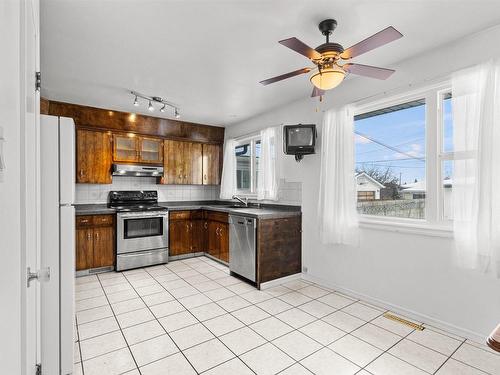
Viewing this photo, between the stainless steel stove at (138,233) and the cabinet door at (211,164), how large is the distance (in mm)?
1255

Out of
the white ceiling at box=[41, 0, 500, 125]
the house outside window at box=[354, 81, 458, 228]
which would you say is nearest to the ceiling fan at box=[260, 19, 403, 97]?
the white ceiling at box=[41, 0, 500, 125]

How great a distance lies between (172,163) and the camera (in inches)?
202

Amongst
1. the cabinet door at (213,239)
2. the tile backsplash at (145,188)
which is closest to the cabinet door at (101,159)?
the tile backsplash at (145,188)

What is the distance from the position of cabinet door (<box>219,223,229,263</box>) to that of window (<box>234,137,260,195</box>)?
922mm

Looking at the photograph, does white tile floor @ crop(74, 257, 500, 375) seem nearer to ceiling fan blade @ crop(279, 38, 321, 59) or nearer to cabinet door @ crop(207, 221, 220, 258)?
cabinet door @ crop(207, 221, 220, 258)

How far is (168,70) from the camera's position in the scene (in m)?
2.99

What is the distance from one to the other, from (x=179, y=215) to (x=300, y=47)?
381cm

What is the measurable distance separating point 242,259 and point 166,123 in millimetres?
2961

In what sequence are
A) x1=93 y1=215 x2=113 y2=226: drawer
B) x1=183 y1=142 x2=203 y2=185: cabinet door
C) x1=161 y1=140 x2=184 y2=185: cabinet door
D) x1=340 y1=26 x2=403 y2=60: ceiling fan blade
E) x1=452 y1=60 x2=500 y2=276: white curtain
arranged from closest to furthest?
x1=340 y1=26 x2=403 y2=60: ceiling fan blade
x1=452 y1=60 x2=500 y2=276: white curtain
x1=93 y1=215 x2=113 y2=226: drawer
x1=161 y1=140 x2=184 y2=185: cabinet door
x1=183 y1=142 x2=203 y2=185: cabinet door

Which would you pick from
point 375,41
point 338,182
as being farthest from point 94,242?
point 375,41

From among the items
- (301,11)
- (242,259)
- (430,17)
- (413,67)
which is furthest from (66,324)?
(413,67)

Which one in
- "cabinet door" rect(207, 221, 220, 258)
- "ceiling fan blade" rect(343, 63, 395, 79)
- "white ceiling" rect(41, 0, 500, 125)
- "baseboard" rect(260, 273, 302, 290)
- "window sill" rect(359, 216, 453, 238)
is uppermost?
"white ceiling" rect(41, 0, 500, 125)

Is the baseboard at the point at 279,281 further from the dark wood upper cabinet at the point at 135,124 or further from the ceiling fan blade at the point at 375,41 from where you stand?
the dark wood upper cabinet at the point at 135,124

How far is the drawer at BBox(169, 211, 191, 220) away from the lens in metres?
4.82
